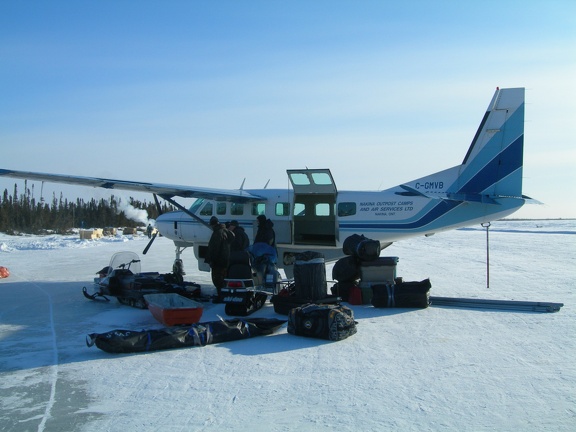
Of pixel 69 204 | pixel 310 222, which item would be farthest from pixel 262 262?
pixel 69 204

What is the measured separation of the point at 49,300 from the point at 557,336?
963 centimetres

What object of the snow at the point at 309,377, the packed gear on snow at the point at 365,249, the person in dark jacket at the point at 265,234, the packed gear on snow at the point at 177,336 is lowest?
the snow at the point at 309,377

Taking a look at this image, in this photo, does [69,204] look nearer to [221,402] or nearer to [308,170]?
[308,170]

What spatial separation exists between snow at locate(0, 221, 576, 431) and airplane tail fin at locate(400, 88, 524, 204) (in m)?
3.39

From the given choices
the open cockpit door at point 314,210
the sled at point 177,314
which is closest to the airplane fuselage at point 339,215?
the open cockpit door at point 314,210

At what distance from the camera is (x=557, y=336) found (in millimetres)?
7480

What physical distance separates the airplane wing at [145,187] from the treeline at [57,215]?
32.6 m

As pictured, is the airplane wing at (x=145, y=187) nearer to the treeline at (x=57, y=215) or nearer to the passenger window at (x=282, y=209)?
the passenger window at (x=282, y=209)

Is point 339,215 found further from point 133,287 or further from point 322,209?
point 133,287

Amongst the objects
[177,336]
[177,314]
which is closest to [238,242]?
[177,314]

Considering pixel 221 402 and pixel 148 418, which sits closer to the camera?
pixel 148 418

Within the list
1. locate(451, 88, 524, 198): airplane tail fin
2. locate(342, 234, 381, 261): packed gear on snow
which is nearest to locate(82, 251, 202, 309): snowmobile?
locate(342, 234, 381, 261): packed gear on snow

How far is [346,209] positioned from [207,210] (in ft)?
14.1

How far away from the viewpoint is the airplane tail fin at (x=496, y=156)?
40.4 ft
